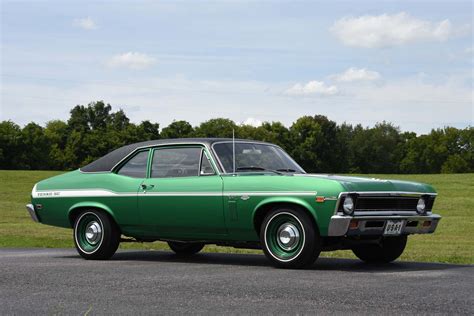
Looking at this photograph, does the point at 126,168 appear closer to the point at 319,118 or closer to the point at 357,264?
the point at 357,264

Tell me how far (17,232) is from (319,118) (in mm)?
99062

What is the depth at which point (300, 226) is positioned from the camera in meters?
8.92

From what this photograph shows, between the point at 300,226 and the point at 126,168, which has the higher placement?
the point at 126,168

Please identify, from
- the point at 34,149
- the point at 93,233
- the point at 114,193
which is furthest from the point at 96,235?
the point at 34,149

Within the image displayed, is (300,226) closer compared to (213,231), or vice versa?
(300,226)

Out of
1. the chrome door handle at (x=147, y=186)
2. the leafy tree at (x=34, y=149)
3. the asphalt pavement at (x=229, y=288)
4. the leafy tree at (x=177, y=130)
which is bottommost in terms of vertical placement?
the asphalt pavement at (x=229, y=288)

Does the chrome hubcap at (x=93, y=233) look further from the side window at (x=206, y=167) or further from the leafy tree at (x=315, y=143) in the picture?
the leafy tree at (x=315, y=143)

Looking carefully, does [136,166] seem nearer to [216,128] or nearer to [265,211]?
[265,211]

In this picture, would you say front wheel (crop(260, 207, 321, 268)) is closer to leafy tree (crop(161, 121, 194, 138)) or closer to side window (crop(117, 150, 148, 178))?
side window (crop(117, 150, 148, 178))

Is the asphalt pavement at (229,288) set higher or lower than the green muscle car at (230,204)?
lower

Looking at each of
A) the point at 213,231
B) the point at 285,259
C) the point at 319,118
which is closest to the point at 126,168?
the point at 213,231

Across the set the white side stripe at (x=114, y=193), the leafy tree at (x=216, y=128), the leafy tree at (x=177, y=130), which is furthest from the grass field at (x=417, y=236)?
the leafy tree at (x=216, y=128)

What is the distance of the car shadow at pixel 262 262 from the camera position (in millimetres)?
9422

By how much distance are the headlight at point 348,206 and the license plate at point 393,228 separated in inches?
23.2
